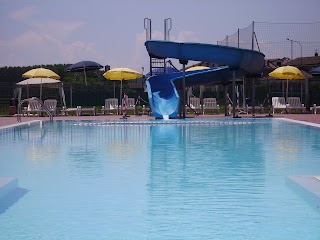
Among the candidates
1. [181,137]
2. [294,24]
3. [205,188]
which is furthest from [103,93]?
[205,188]

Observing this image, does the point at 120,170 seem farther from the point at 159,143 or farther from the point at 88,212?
the point at 159,143

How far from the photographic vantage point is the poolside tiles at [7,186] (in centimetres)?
553

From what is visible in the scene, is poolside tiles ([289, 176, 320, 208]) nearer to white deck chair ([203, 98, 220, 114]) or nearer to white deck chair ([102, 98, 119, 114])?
white deck chair ([203, 98, 220, 114])

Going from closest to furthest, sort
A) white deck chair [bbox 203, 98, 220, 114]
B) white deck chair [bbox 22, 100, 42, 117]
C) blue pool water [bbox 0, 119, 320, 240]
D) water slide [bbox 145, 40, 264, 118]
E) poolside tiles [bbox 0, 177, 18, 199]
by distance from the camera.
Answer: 1. blue pool water [bbox 0, 119, 320, 240]
2. poolside tiles [bbox 0, 177, 18, 199]
3. water slide [bbox 145, 40, 264, 118]
4. white deck chair [bbox 22, 100, 42, 117]
5. white deck chair [bbox 203, 98, 220, 114]

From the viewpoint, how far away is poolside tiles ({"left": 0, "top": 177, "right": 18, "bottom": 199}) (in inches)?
218

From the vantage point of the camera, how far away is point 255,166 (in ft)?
26.8

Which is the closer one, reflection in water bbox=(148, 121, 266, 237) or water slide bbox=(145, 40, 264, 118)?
reflection in water bbox=(148, 121, 266, 237)

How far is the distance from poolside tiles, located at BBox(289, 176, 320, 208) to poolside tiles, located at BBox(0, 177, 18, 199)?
2.73m

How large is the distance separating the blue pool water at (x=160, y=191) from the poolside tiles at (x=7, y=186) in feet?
0.24

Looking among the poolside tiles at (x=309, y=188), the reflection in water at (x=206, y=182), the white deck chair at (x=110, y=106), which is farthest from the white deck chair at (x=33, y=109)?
the poolside tiles at (x=309, y=188)

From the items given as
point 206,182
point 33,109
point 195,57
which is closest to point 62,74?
point 33,109

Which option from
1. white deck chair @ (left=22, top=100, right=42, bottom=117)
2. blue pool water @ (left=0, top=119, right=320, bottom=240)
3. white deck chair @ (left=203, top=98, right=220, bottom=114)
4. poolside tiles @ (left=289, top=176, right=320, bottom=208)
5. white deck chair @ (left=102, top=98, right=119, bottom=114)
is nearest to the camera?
blue pool water @ (left=0, top=119, right=320, bottom=240)

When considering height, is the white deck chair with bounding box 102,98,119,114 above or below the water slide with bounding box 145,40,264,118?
below

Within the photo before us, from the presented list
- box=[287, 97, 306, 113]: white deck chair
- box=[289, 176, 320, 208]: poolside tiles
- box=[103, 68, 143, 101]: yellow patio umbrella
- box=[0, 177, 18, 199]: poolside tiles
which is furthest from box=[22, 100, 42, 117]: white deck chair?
box=[289, 176, 320, 208]: poolside tiles
